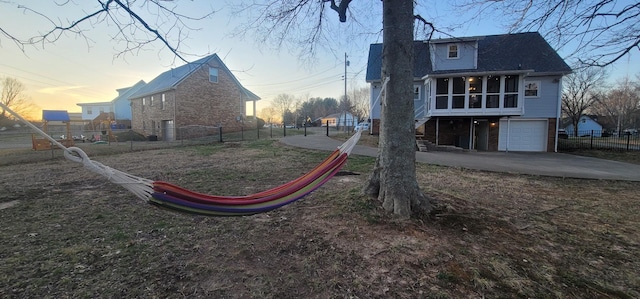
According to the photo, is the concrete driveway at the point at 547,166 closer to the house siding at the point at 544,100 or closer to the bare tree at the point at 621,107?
the house siding at the point at 544,100

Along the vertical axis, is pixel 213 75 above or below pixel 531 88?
above

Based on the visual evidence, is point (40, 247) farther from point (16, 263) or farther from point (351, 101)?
point (351, 101)

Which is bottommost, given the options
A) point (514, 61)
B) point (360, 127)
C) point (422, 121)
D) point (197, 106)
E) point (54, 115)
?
point (360, 127)

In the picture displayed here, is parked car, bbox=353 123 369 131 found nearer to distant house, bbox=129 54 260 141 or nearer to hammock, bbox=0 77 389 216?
hammock, bbox=0 77 389 216

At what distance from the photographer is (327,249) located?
2.66m

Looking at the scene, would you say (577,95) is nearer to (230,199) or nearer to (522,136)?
(522,136)

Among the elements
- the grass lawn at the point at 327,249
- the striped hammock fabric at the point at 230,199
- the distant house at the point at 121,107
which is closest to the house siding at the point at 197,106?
the distant house at the point at 121,107

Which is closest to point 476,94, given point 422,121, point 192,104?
point 422,121

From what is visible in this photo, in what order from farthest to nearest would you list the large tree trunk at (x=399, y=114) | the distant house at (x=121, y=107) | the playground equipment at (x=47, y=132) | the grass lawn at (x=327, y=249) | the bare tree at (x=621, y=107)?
the bare tree at (x=621, y=107) < the distant house at (x=121, y=107) < the playground equipment at (x=47, y=132) < the large tree trunk at (x=399, y=114) < the grass lawn at (x=327, y=249)

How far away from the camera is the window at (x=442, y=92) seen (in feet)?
48.4

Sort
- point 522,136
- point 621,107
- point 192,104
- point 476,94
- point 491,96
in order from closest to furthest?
point 476,94
point 491,96
point 522,136
point 192,104
point 621,107

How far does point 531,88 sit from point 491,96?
2.85 metres

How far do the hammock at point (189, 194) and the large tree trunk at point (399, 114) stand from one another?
879mm

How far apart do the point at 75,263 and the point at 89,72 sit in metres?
6.28
